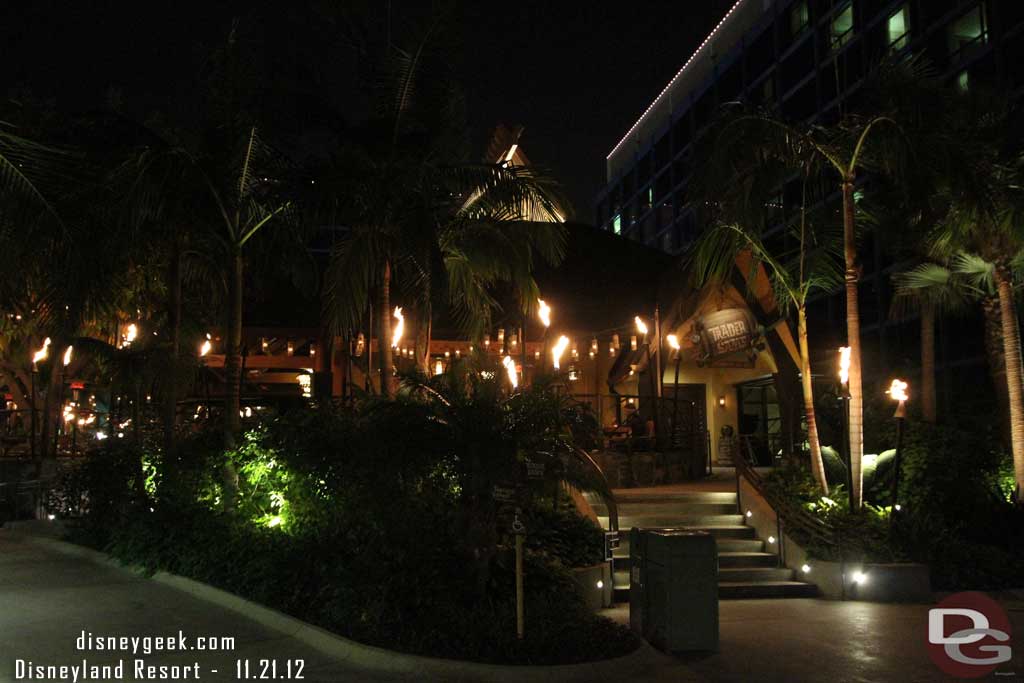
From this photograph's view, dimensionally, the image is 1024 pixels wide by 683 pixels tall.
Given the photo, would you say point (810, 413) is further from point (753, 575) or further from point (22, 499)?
point (22, 499)

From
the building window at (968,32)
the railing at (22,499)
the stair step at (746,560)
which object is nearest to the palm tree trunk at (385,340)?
the stair step at (746,560)

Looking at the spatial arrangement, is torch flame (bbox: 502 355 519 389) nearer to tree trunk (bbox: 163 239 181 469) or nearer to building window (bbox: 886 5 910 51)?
tree trunk (bbox: 163 239 181 469)

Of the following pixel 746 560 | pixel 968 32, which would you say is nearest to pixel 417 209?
pixel 746 560

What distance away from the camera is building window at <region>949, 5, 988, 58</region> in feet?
134

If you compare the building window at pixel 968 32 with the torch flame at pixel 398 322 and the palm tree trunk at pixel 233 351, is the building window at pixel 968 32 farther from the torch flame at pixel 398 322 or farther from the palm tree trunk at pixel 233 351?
the palm tree trunk at pixel 233 351

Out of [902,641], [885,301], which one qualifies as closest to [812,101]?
[885,301]

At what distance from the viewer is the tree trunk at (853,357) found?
13.6 metres

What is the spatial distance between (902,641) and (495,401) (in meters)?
4.85

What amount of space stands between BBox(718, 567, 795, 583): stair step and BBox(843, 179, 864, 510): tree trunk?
5.43ft

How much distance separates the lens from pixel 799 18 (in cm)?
5550

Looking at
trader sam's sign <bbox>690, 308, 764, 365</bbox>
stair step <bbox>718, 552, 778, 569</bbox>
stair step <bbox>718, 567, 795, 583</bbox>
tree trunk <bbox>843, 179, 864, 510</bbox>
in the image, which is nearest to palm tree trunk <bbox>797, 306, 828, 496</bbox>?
tree trunk <bbox>843, 179, 864, 510</bbox>

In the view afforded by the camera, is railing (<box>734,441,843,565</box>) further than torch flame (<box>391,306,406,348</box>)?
No

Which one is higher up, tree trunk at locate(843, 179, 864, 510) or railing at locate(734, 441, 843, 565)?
tree trunk at locate(843, 179, 864, 510)

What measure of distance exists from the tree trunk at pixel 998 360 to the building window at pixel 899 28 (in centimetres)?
3288
